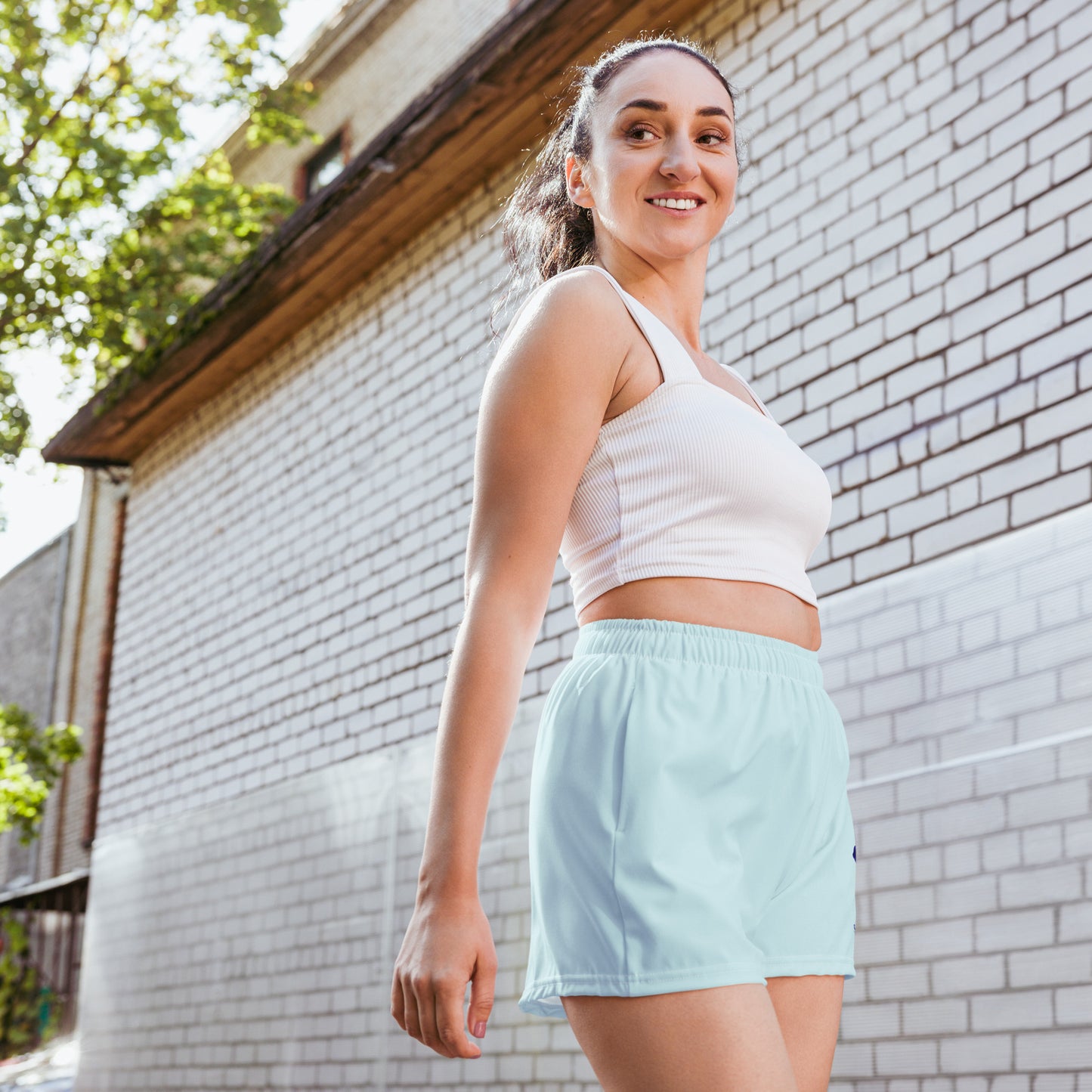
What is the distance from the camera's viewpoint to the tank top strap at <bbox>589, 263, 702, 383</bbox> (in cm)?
170

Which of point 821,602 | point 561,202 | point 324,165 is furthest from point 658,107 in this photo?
point 324,165

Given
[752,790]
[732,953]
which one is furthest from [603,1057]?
[752,790]

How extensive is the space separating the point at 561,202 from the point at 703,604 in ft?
2.86

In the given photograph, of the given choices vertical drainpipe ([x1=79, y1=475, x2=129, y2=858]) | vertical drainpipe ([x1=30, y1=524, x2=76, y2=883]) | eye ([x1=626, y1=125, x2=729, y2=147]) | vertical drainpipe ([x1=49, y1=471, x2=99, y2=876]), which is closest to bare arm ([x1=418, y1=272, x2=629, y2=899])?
eye ([x1=626, y1=125, x2=729, y2=147])

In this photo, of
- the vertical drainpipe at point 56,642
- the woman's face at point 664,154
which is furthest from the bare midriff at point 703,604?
the vertical drainpipe at point 56,642

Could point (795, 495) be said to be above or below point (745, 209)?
below

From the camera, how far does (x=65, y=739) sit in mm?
12117

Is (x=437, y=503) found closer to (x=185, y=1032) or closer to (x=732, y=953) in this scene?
(x=185, y=1032)

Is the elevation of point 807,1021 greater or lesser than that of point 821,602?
lesser

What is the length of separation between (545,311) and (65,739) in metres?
11.3

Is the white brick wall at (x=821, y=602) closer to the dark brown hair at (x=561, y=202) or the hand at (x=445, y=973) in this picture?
the dark brown hair at (x=561, y=202)

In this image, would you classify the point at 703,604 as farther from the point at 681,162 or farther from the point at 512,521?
the point at 681,162

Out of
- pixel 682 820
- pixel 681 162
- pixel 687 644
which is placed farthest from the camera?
pixel 681 162

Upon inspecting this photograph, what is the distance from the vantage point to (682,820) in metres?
1.50
